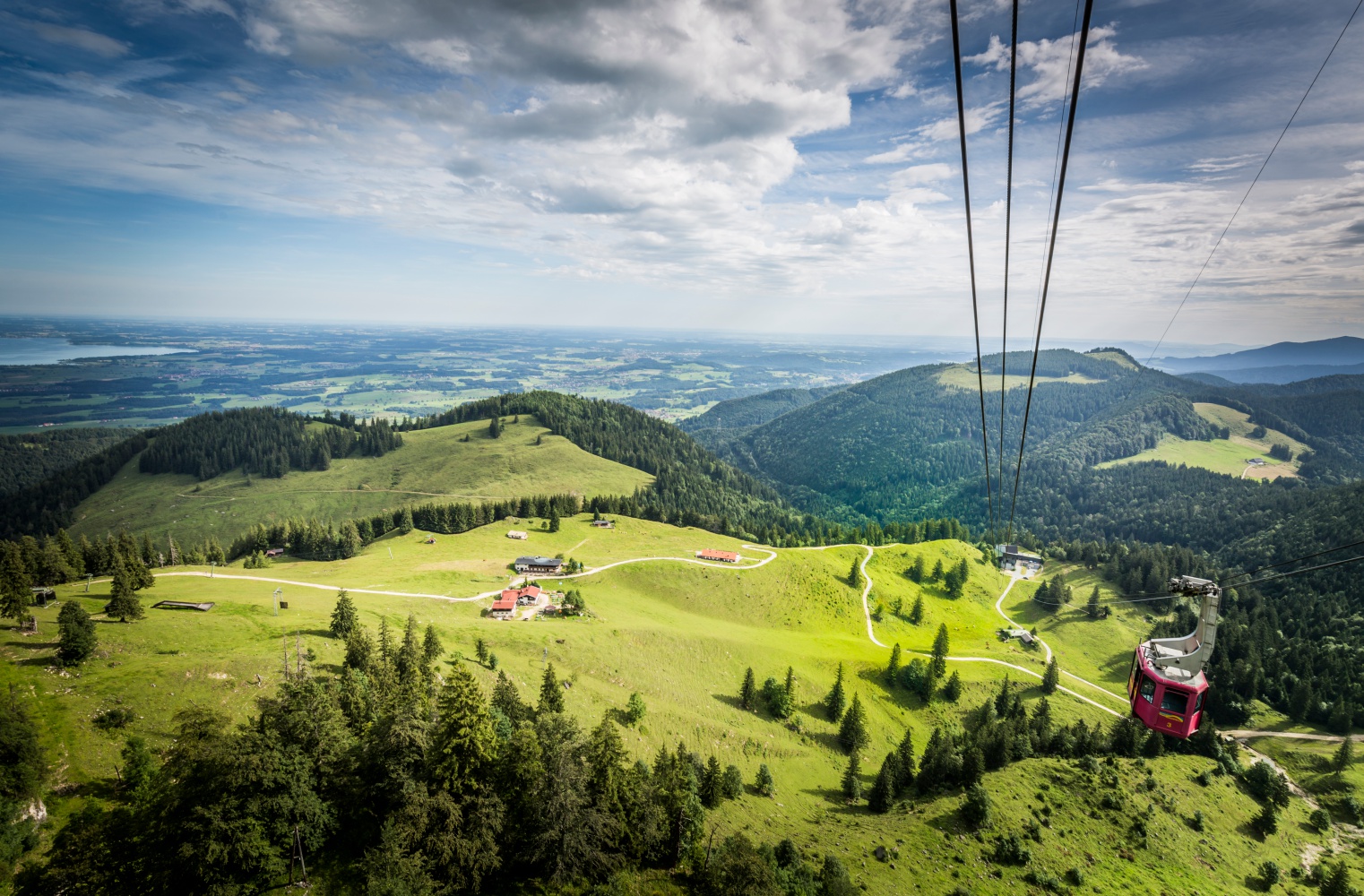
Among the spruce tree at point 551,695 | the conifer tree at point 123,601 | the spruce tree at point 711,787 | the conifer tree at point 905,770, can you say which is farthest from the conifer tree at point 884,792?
the conifer tree at point 123,601

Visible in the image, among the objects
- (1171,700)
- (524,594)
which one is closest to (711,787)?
(1171,700)

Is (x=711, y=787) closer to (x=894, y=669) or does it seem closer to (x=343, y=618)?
(x=343, y=618)

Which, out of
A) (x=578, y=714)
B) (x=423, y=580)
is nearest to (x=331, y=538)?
(x=423, y=580)

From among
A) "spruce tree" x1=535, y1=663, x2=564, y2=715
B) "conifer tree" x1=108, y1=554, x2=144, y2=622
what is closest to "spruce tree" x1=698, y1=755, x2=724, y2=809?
"spruce tree" x1=535, y1=663, x2=564, y2=715

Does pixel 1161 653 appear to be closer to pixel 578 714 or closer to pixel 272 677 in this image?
pixel 578 714

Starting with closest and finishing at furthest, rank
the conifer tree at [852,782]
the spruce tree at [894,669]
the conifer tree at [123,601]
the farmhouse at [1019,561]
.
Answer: the conifer tree at [123,601] → the conifer tree at [852,782] → the spruce tree at [894,669] → the farmhouse at [1019,561]

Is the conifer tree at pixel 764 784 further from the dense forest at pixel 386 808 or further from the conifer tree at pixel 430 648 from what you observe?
the conifer tree at pixel 430 648

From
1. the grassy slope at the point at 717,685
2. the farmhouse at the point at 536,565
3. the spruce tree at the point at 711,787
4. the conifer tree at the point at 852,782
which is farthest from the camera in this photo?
the farmhouse at the point at 536,565

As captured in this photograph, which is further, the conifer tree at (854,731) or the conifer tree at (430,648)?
the conifer tree at (854,731)
